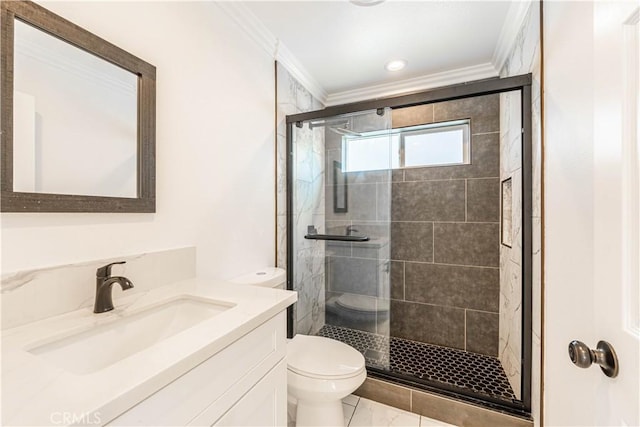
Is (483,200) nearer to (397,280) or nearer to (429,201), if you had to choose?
(429,201)

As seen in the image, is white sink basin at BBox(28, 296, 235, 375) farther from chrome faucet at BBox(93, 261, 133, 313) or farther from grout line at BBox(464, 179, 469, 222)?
grout line at BBox(464, 179, 469, 222)

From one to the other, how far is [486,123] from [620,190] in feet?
6.47

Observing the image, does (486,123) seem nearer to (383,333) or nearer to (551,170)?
(551,170)

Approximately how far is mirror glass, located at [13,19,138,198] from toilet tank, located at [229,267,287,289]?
2.37 ft

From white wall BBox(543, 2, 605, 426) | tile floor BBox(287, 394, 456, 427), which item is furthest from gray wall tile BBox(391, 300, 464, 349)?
white wall BBox(543, 2, 605, 426)

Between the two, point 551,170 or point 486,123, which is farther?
point 486,123

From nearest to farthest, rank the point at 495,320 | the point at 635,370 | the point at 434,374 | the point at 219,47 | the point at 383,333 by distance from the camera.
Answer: the point at 635,370 → the point at 219,47 → the point at 434,374 → the point at 383,333 → the point at 495,320

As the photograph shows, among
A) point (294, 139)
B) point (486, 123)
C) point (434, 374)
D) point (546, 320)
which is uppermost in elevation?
point (486, 123)

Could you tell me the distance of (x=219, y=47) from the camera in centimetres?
148

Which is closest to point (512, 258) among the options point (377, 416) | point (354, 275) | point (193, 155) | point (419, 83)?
point (354, 275)

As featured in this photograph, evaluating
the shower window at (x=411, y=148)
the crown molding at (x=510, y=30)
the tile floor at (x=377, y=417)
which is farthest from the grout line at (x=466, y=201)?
the tile floor at (x=377, y=417)

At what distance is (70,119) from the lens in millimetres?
871

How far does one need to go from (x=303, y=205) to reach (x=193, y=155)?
101cm

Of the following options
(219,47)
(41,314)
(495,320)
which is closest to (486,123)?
(495,320)
